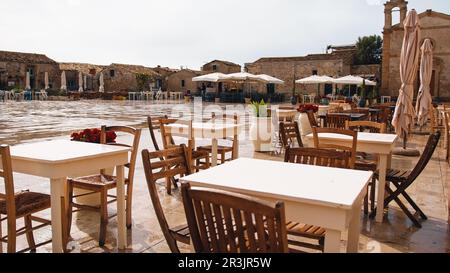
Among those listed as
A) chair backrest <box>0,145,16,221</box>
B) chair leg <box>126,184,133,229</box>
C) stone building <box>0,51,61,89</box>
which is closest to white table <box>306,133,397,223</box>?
chair leg <box>126,184,133,229</box>

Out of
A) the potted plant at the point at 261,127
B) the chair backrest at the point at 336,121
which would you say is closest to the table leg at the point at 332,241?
the chair backrest at the point at 336,121

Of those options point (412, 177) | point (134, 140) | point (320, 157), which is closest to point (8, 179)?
point (134, 140)

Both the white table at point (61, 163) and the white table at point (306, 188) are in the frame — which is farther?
the white table at point (61, 163)

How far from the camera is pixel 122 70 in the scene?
43500 millimetres

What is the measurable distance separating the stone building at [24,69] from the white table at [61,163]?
134 ft

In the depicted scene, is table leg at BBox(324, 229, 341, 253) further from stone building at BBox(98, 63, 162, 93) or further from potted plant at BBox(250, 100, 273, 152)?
stone building at BBox(98, 63, 162, 93)

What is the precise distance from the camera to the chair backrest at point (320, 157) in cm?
301

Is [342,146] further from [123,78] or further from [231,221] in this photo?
[123,78]

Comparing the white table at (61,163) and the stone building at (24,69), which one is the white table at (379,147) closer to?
the white table at (61,163)

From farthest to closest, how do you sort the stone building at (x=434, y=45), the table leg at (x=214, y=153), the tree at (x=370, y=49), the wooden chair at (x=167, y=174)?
1. the tree at (x=370, y=49)
2. the stone building at (x=434, y=45)
3. the table leg at (x=214, y=153)
4. the wooden chair at (x=167, y=174)

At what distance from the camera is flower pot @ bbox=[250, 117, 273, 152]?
300 inches

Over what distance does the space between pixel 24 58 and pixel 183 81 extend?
54.2ft

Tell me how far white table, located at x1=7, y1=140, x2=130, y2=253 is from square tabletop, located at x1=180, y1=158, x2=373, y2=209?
35.4 inches

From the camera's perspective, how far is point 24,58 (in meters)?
40.9
